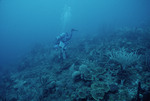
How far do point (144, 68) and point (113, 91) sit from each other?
210 centimetres

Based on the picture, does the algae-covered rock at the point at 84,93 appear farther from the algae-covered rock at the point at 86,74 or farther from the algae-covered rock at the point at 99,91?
the algae-covered rock at the point at 86,74

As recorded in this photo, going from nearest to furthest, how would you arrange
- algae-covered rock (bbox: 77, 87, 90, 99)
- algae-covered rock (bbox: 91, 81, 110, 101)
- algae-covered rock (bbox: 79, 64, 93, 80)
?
1. algae-covered rock (bbox: 91, 81, 110, 101)
2. algae-covered rock (bbox: 77, 87, 90, 99)
3. algae-covered rock (bbox: 79, 64, 93, 80)

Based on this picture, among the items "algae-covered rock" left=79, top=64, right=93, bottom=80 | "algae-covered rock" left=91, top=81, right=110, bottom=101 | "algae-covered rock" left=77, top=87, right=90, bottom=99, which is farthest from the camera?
"algae-covered rock" left=79, top=64, right=93, bottom=80

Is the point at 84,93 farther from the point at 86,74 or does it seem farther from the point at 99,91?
the point at 86,74

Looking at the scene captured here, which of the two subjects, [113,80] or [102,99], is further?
[113,80]

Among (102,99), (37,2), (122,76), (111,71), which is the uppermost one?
(37,2)

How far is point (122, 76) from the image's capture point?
3.41 metres

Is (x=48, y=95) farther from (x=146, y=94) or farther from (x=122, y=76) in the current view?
(x=146, y=94)

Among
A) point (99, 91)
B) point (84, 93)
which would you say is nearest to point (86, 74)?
point (84, 93)

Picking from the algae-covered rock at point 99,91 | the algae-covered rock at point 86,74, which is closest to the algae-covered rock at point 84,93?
the algae-covered rock at point 99,91

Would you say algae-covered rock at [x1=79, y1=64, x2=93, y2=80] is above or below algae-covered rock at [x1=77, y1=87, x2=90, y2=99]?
above

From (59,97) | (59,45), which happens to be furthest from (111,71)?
(59,45)

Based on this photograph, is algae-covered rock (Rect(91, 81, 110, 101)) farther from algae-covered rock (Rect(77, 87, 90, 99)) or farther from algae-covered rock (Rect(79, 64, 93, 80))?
algae-covered rock (Rect(79, 64, 93, 80))

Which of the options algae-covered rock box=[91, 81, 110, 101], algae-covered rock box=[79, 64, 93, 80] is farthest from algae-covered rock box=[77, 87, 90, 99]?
algae-covered rock box=[79, 64, 93, 80]
